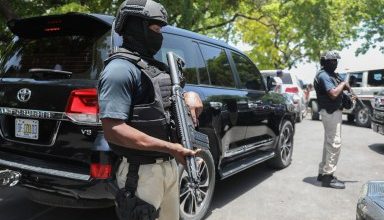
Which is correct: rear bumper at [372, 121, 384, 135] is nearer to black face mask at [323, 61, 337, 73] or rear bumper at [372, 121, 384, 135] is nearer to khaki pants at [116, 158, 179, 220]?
black face mask at [323, 61, 337, 73]

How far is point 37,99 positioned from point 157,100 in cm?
175

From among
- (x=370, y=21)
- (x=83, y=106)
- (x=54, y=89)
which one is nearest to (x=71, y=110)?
(x=83, y=106)

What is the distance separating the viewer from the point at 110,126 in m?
2.21

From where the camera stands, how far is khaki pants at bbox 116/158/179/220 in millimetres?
2463

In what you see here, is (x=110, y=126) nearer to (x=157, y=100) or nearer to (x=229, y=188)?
(x=157, y=100)

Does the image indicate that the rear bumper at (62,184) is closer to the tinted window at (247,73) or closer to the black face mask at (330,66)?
the tinted window at (247,73)

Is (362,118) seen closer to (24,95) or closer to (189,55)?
(189,55)

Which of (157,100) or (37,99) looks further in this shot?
(37,99)

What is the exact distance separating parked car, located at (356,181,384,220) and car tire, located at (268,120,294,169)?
378 cm

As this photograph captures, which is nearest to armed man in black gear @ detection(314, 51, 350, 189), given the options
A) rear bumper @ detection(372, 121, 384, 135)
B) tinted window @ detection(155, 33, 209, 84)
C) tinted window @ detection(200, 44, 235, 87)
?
tinted window @ detection(200, 44, 235, 87)

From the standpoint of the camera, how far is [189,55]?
15.4ft

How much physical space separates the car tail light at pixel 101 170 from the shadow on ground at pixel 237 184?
6.00ft

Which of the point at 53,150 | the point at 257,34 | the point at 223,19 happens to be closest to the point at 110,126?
the point at 53,150

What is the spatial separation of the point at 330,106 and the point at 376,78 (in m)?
9.21
